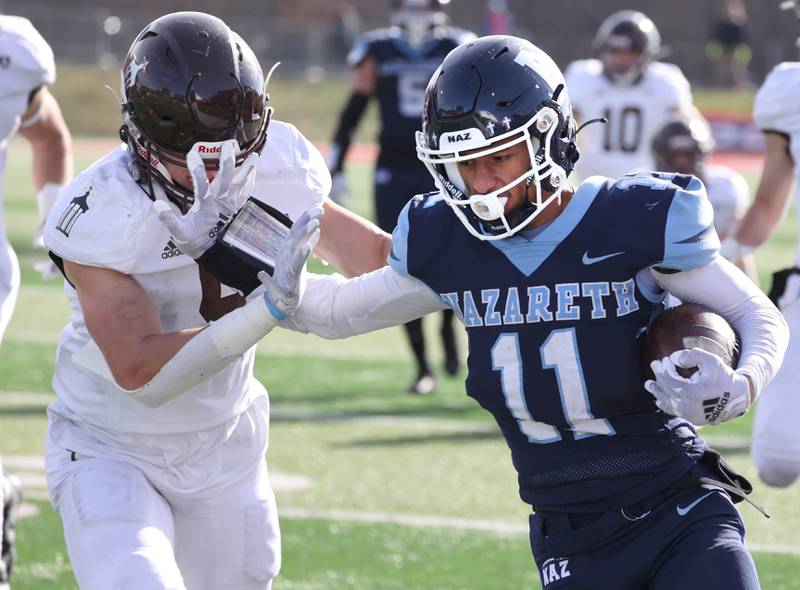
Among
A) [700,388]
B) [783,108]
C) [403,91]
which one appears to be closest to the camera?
[700,388]

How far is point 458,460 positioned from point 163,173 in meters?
3.46

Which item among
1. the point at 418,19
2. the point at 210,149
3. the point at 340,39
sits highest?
the point at 210,149

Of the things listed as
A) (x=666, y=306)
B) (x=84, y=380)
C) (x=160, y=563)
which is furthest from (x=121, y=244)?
(x=666, y=306)

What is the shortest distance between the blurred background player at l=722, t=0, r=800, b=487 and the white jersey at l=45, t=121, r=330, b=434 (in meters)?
2.01

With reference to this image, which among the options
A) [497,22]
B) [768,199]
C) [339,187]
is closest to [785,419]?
[768,199]

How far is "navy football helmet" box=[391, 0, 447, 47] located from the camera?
844 cm

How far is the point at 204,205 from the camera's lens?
3.21m

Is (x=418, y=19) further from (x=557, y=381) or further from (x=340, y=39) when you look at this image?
(x=340, y=39)

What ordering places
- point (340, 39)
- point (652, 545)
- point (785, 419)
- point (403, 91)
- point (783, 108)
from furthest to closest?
point (340, 39) → point (403, 91) → point (783, 108) → point (785, 419) → point (652, 545)

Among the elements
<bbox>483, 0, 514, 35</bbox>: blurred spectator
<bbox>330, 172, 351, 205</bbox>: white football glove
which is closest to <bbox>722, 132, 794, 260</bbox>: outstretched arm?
<bbox>330, 172, 351, 205</bbox>: white football glove

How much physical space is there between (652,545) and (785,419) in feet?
6.80

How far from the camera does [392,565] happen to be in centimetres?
498

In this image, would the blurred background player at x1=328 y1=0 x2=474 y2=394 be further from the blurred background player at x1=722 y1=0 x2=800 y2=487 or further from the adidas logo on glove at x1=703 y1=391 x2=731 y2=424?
the adidas logo on glove at x1=703 y1=391 x2=731 y2=424

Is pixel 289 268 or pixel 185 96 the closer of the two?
pixel 289 268
